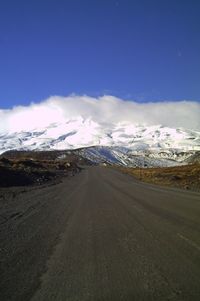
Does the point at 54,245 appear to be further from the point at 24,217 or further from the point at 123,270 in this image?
the point at 24,217

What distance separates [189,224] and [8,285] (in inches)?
276

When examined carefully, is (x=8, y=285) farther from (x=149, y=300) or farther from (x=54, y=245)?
(x=54, y=245)

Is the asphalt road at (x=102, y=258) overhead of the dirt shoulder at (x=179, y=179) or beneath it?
beneath

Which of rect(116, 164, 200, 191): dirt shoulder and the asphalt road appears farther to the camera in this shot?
rect(116, 164, 200, 191): dirt shoulder

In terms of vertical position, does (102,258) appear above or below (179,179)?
below

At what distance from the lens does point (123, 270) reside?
7570 mm

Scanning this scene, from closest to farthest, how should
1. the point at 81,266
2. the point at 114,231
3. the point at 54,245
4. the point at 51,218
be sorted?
the point at 81,266, the point at 54,245, the point at 114,231, the point at 51,218

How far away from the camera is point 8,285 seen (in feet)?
22.9

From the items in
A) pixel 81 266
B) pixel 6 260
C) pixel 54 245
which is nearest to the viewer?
pixel 81 266

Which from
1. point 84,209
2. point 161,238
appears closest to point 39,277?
point 161,238

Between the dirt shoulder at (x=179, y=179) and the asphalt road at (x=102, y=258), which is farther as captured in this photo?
the dirt shoulder at (x=179, y=179)

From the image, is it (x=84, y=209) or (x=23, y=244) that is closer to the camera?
(x=23, y=244)

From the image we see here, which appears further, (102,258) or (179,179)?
(179,179)

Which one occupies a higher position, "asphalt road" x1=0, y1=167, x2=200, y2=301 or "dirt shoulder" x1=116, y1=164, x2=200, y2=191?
"dirt shoulder" x1=116, y1=164, x2=200, y2=191
